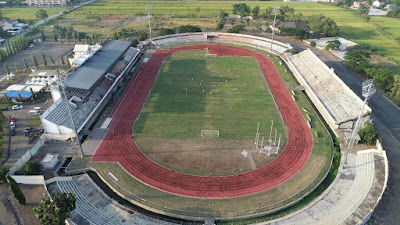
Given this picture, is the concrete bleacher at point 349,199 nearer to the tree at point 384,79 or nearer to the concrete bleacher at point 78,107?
the tree at point 384,79

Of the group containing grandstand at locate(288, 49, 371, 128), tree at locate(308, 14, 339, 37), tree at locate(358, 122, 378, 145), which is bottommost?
tree at locate(358, 122, 378, 145)

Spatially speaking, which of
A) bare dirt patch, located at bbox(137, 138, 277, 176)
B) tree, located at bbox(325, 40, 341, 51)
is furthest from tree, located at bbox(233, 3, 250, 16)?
bare dirt patch, located at bbox(137, 138, 277, 176)

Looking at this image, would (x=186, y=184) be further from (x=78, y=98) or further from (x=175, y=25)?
(x=175, y=25)

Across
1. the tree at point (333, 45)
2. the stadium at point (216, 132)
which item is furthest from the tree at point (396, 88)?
the tree at point (333, 45)

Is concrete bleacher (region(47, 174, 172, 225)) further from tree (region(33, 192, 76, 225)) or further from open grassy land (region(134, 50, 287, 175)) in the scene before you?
open grassy land (region(134, 50, 287, 175))

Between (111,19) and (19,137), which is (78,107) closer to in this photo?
(19,137)

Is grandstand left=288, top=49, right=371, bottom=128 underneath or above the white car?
above
